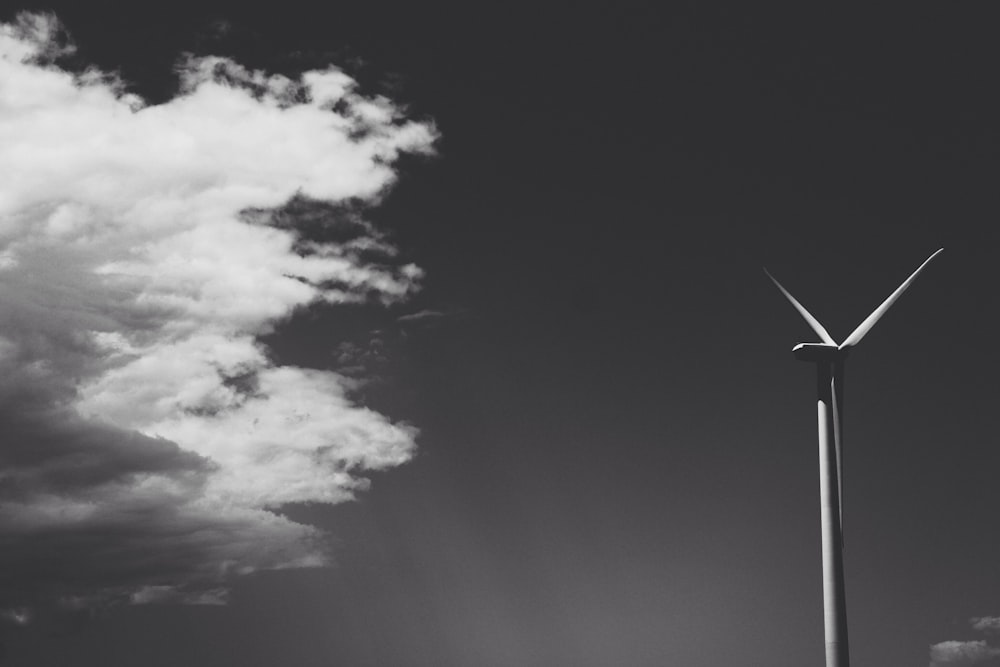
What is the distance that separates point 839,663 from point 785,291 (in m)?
29.3

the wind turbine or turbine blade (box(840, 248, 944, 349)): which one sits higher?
turbine blade (box(840, 248, 944, 349))

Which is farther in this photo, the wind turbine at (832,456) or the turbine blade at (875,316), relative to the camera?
the turbine blade at (875,316)

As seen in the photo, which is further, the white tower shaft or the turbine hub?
the turbine hub

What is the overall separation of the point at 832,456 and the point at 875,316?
11838 millimetres

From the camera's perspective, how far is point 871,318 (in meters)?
67.9

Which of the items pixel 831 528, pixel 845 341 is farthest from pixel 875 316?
pixel 831 528

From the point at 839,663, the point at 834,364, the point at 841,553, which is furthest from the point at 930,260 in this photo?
the point at 839,663

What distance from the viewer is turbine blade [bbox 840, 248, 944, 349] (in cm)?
6669

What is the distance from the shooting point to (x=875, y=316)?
67.8 metres

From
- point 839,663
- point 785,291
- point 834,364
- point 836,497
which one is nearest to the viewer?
point 839,663

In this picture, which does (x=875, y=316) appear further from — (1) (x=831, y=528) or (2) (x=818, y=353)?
(1) (x=831, y=528)

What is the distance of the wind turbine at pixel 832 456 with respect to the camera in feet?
187

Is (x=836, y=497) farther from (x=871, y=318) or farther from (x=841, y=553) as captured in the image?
(x=871, y=318)

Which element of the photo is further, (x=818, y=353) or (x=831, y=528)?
(x=818, y=353)
